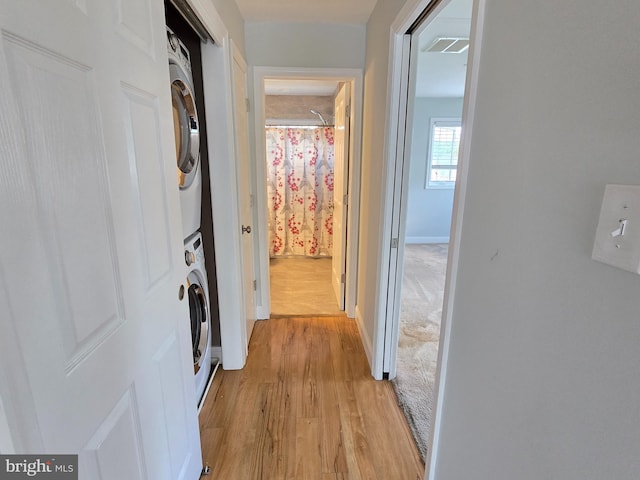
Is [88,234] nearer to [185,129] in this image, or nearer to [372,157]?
Result: [185,129]

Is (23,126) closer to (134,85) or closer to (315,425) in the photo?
(134,85)

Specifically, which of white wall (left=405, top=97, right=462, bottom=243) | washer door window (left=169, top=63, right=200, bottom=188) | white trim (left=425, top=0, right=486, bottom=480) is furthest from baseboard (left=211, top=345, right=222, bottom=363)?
white wall (left=405, top=97, right=462, bottom=243)

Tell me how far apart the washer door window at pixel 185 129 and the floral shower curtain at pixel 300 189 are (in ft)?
8.75

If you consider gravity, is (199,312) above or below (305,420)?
above

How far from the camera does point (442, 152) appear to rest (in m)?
5.23

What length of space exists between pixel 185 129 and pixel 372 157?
120 centimetres

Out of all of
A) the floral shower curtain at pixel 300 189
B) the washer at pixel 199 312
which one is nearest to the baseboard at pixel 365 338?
the washer at pixel 199 312

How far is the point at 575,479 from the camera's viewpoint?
566 mm

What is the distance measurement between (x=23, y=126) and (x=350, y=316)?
8.70ft

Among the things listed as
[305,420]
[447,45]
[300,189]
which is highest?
[447,45]

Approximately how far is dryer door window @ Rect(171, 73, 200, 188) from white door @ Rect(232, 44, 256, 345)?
0.33m

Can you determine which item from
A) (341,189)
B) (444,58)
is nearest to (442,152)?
(444,58)

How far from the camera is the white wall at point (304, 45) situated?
237 centimetres

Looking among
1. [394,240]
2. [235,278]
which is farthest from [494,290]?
[235,278]
